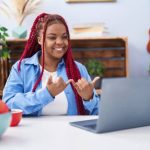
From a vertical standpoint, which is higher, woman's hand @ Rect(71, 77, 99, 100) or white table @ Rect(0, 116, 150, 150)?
woman's hand @ Rect(71, 77, 99, 100)

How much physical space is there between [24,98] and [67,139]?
2.13 ft

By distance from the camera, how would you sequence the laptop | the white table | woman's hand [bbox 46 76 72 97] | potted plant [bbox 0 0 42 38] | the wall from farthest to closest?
the wall, potted plant [bbox 0 0 42 38], woman's hand [bbox 46 76 72 97], the laptop, the white table

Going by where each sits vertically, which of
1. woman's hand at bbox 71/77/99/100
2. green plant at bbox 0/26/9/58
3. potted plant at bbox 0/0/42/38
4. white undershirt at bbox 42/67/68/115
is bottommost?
white undershirt at bbox 42/67/68/115

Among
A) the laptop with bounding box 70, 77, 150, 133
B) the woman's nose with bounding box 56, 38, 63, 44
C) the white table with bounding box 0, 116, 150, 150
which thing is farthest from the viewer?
the woman's nose with bounding box 56, 38, 63, 44

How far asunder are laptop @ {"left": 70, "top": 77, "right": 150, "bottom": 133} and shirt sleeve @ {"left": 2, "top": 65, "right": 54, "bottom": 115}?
1.33ft

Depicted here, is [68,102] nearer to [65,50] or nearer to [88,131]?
[65,50]

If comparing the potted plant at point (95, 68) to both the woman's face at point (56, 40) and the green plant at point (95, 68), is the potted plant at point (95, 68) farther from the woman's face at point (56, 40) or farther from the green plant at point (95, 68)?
the woman's face at point (56, 40)

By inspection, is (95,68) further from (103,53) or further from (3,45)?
(3,45)

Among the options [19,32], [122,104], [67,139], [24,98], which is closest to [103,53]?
[19,32]

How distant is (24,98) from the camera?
63.2 inches

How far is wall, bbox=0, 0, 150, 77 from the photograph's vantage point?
2975mm

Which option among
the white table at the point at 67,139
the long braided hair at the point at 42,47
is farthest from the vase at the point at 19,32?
the white table at the point at 67,139

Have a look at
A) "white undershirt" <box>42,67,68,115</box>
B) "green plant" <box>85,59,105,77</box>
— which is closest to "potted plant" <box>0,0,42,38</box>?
"green plant" <box>85,59,105,77</box>

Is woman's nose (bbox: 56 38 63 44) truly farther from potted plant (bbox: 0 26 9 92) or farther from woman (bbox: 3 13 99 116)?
potted plant (bbox: 0 26 9 92)
